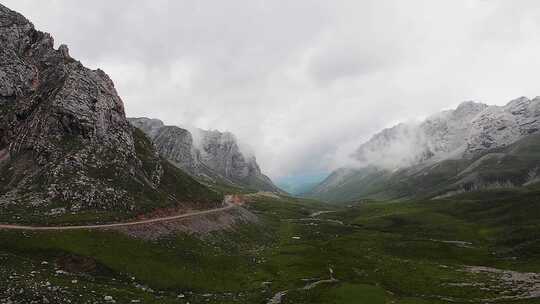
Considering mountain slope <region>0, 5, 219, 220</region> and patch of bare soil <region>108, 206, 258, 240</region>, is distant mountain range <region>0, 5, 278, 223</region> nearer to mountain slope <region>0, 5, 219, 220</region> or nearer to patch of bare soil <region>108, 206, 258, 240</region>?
mountain slope <region>0, 5, 219, 220</region>

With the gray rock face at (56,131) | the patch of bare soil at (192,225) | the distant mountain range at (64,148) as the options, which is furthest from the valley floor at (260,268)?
the gray rock face at (56,131)

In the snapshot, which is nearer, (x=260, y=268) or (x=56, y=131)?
(x=260, y=268)

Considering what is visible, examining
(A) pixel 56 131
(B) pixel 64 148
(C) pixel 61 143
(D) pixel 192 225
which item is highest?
(A) pixel 56 131

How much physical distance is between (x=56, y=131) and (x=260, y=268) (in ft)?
201

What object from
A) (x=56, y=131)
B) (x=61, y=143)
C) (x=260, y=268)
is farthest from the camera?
(x=56, y=131)

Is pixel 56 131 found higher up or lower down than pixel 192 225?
higher up

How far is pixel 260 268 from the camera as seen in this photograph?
86.4 m

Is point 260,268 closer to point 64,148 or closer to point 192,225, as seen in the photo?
point 192,225

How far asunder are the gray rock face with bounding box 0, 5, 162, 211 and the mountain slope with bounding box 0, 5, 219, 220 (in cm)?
20

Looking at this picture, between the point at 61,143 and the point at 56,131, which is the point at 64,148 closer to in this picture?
the point at 61,143

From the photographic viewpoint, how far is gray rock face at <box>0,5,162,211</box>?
3511 inches

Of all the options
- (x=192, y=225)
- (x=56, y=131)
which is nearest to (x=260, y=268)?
(x=192, y=225)

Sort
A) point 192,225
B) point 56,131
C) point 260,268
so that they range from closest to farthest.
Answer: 1. point 260,268
2. point 192,225
3. point 56,131

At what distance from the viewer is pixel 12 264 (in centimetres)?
5122
